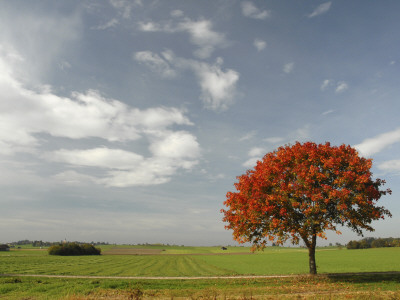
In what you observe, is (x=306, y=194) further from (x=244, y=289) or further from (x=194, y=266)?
(x=194, y=266)

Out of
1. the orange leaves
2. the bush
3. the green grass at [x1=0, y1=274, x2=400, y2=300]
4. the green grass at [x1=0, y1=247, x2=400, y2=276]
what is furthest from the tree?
the bush

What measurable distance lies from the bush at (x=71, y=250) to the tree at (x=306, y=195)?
369ft

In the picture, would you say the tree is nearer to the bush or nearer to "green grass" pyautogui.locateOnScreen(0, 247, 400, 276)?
"green grass" pyautogui.locateOnScreen(0, 247, 400, 276)

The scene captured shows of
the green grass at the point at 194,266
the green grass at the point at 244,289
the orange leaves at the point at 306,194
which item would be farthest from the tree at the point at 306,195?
the green grass at the point at 194,266

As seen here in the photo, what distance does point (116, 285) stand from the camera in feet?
84.7

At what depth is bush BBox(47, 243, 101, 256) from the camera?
113812mm

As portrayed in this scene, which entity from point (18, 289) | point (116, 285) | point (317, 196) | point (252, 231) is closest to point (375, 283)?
point (317, 196)

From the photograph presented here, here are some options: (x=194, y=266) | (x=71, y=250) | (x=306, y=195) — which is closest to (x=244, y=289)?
(x=306, y=195)

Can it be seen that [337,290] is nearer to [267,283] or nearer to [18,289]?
[267,283]

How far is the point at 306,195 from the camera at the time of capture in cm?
2403

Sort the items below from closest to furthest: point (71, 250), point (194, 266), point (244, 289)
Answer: point (244, 289)
point (194, 266)
point (71, 250)

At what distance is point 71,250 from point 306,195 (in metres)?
121

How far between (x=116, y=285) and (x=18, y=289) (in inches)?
330

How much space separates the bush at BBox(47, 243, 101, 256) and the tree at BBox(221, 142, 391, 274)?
112559 millimetres
